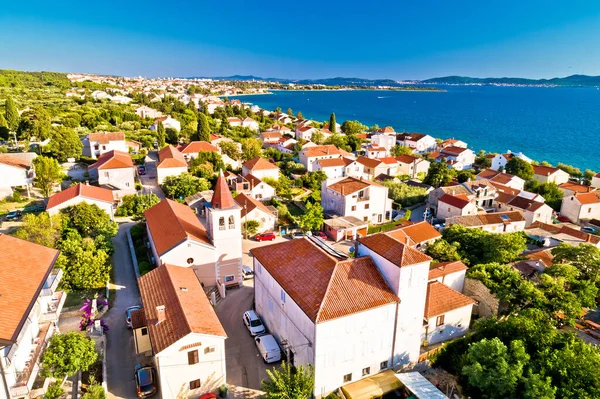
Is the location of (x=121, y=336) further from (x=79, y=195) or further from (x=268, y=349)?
(x=79, y=195)

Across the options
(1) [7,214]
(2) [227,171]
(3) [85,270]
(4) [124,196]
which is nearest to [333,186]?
(2) [227,171]

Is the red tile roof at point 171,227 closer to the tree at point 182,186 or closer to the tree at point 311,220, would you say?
the tree at point 311,220

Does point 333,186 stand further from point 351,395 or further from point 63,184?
point 63,184

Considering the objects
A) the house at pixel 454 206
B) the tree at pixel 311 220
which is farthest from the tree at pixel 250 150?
the house at pixel 454 206

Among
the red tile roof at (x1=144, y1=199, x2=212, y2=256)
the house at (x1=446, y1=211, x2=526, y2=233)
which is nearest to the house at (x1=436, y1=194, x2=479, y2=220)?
the house at (x1=446, y1=211, x2=526, y2=233)

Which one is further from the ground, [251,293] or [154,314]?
[154,314]

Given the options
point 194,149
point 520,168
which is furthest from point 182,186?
point 520,168

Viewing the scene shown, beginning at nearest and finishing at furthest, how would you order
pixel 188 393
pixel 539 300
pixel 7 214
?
pixel 188 393, pixel 539 300, pixel 7 214
